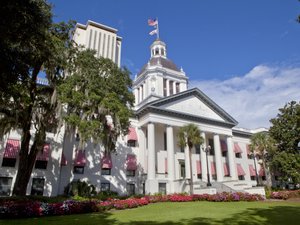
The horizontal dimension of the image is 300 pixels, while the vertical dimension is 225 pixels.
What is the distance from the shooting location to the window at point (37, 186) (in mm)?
26438

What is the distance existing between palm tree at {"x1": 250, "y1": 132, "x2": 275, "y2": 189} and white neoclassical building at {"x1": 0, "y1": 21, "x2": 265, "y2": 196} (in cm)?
294

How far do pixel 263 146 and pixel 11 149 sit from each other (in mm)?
37944

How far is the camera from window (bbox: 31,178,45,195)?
86.7 feet

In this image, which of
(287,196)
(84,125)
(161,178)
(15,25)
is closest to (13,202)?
(84,125)

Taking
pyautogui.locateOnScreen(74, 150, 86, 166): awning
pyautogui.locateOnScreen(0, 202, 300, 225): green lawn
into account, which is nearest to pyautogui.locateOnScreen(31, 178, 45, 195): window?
pyautogui.locateOnScreen(74, 150, 86, 166): awning

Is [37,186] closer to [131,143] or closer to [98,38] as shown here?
[131,143]

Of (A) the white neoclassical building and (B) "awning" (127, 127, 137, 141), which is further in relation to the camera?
(B) "awning" (127, 127, 137, 141)

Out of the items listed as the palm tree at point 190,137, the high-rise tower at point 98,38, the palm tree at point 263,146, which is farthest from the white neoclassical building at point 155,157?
the high-rise tower at point 98,38

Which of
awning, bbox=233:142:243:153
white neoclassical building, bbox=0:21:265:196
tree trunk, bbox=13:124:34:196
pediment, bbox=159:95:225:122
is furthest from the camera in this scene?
awning, bbox=233:142:243:153

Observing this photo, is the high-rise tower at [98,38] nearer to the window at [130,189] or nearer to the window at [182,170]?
the window at [182,170]

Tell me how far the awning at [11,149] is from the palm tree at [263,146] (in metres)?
36.7

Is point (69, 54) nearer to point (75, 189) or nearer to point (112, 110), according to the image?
point (112, 110)

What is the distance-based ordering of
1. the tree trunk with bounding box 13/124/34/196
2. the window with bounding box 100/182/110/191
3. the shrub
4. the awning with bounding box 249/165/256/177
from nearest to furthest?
1. the tree trunk with bounding box 13/124/34/196
2. the shrub
3. the window with bounding box 100/182/110/191
4. the awning with bounding box 249/165/256/177

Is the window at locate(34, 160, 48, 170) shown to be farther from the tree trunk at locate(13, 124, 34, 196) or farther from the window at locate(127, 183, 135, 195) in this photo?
the window at locate(127, 183, 135, 195)
